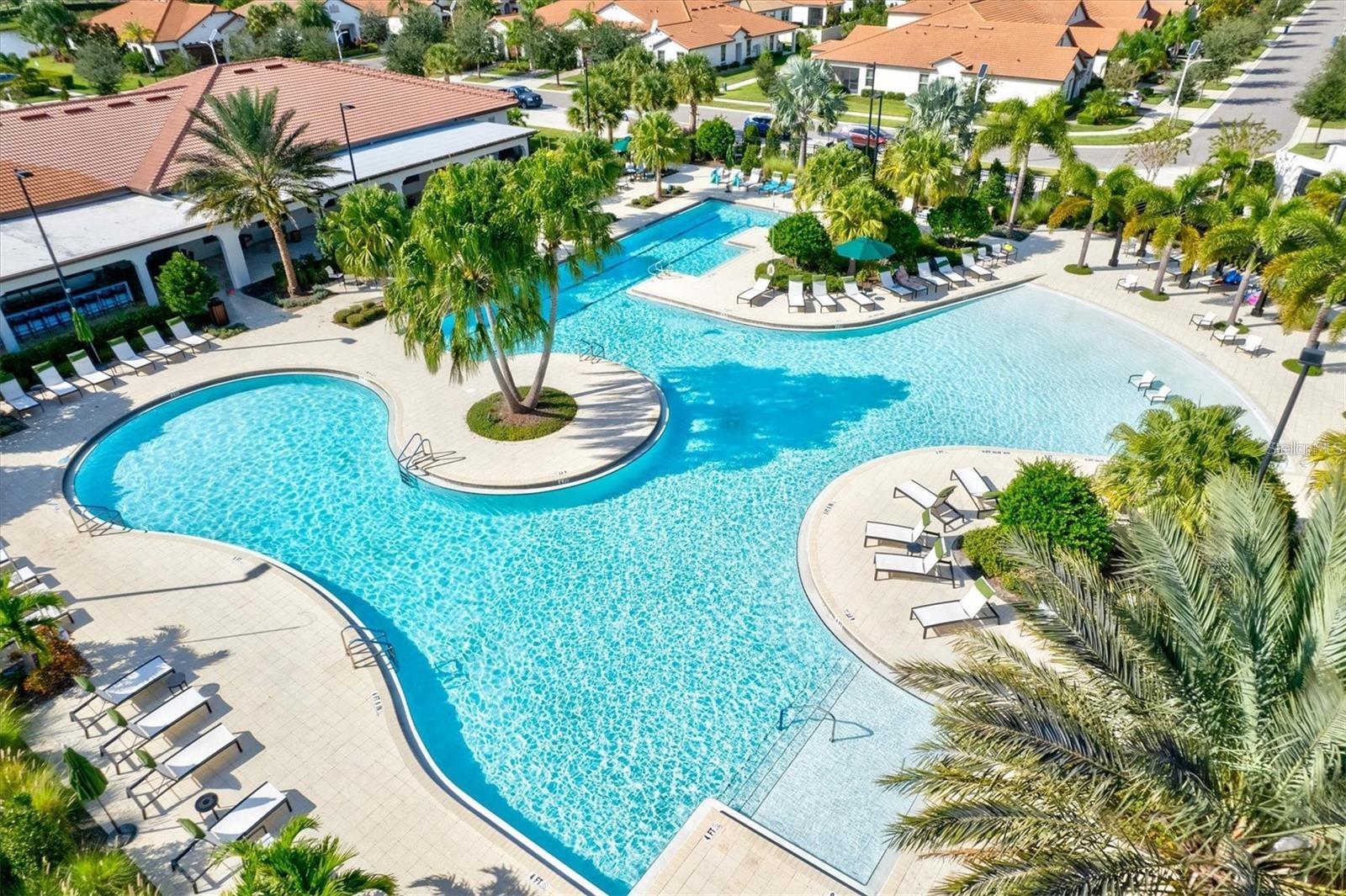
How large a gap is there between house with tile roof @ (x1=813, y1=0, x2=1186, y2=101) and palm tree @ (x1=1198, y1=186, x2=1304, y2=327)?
3100cm

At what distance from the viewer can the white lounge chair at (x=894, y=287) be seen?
30406mm

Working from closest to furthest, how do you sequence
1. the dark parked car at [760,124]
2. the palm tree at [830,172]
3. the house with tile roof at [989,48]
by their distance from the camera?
the palm tree at [830,172] < the dark parked car at [760,124] < the house with tile roof at [989,48]

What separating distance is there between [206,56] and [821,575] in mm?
94026

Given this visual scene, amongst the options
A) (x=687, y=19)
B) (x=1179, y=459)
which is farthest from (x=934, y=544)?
Answer: (x=687, y=19)

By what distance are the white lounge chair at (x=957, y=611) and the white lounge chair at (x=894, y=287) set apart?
16.7 meters

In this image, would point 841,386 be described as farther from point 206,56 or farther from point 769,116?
point 206,56

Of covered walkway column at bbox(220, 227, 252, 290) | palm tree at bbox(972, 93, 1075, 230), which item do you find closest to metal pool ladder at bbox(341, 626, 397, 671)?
covered walkway column at bbox(220, 227, 252, 290)

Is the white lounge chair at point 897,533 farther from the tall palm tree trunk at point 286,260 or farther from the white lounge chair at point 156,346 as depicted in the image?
the tall palm tree trunk at point 286,260

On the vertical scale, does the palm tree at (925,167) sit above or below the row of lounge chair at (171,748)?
above

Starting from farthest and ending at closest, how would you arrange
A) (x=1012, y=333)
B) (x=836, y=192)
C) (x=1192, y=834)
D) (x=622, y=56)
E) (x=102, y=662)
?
(x=622, y=56)
(x=836, y=192)
(x=1012, y=333)
(x=102, y=662)
(x=1192, y=834)

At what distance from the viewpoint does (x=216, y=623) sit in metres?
16.5

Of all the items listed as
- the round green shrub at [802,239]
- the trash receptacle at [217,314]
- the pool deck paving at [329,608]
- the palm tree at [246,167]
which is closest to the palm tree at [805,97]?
the round green shrub at [802,239]

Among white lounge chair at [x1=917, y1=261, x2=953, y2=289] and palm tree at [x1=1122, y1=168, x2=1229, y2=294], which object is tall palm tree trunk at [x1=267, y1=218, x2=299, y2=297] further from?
palm tree at [x1=1122, y1=168, x2=1229, y2=294]

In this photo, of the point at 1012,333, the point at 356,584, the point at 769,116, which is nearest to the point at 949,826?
the point at 356,584
